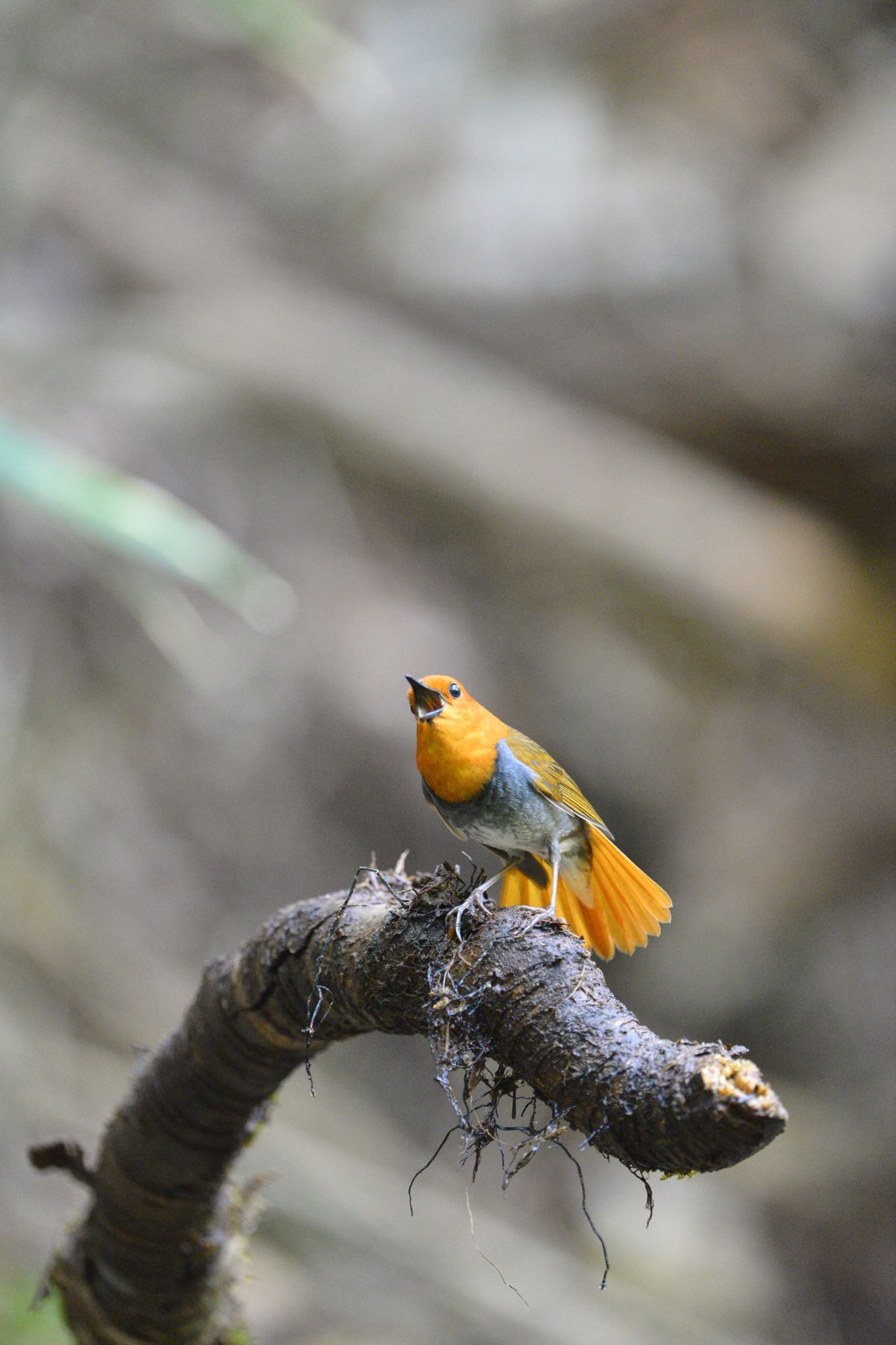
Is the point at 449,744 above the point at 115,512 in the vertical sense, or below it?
below

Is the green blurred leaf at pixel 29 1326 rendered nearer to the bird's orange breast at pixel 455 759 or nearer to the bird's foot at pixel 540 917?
the bird's orange breast at pixel 455 759

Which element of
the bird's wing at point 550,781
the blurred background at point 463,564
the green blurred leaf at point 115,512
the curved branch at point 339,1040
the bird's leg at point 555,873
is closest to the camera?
the curved branch at point 339,1040

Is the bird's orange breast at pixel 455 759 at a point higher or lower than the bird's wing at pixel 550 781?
lower

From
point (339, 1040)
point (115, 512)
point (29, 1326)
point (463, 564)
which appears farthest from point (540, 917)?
point (463, 564)

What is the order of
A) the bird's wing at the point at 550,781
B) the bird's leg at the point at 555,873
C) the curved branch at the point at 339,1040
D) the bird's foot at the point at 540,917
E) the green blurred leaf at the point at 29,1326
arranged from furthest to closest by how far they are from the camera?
the green blurred leaf at the point at 29,1326 → the bird's wing at the point at 550,781 → the bird's leg at the point at 555,873 → the bird's foot at the point at 540,917 → the curved branch at the point at 339,1040

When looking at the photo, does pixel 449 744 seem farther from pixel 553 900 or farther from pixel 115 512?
pixel 115 512

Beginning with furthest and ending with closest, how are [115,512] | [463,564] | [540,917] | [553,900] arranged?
[463,564] < [115,512] < [553,900] < [540,917]

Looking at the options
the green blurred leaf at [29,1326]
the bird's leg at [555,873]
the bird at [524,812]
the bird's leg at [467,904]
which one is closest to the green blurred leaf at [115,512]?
the bird at [524,812]
